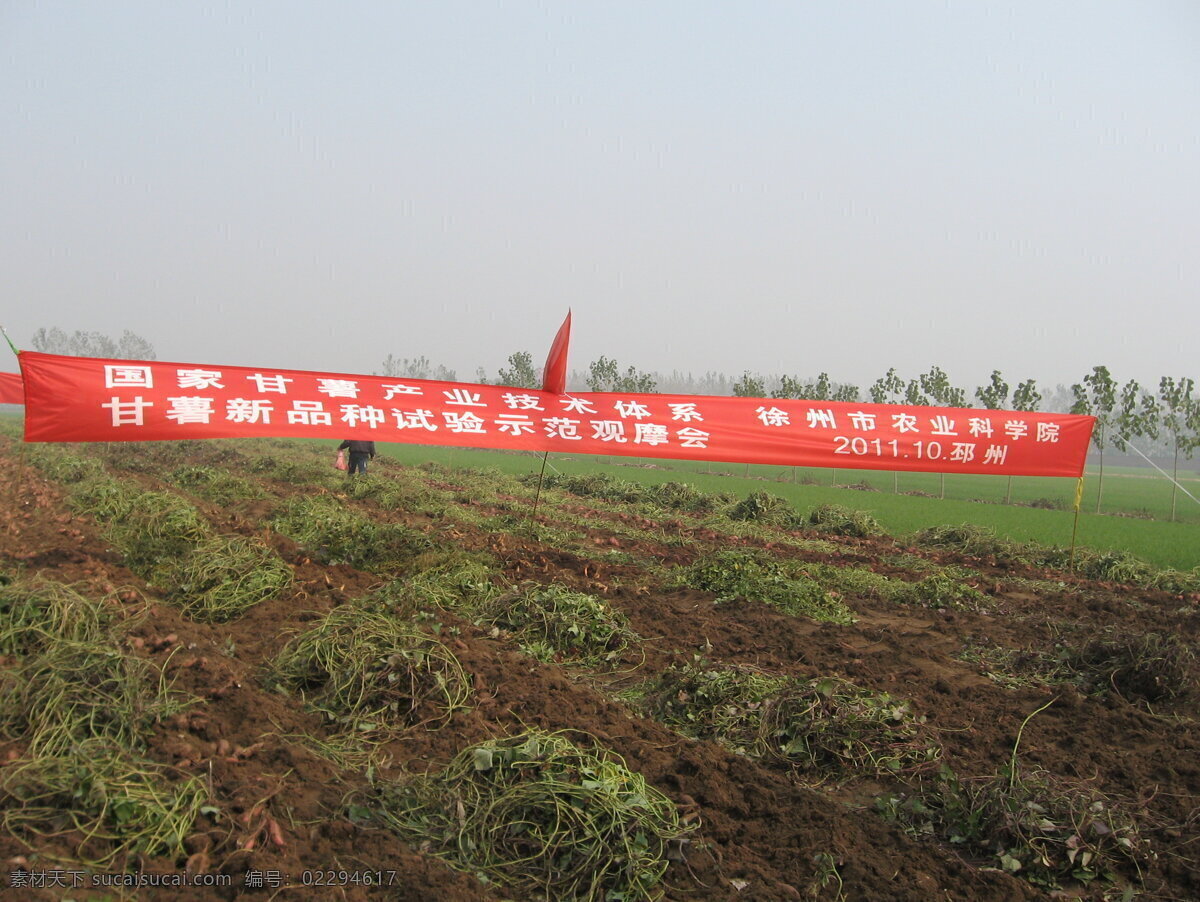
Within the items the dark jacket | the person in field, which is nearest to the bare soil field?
the dark jacket

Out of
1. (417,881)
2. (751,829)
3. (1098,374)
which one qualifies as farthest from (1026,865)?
(1098,374)

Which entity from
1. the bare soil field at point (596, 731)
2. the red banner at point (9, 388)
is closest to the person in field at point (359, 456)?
the bare soil field at point (596, 731)

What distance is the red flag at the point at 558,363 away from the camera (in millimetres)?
8141

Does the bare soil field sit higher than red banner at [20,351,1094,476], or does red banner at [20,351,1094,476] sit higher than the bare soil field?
red banner at [20,351,1094,476]

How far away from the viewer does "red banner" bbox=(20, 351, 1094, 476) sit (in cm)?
680

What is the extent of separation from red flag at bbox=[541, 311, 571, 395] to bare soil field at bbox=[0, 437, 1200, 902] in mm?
1895

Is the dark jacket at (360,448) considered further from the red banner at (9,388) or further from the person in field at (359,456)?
the red banner at (9,388)

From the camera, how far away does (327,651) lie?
5090 mm

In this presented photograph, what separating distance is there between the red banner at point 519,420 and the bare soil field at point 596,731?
119 centimetres

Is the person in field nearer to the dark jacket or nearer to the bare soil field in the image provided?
the dark jacket

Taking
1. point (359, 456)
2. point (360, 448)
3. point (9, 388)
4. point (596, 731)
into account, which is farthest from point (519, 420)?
point (9, 388)

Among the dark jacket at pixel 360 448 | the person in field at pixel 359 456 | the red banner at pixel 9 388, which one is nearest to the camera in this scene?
the dark jacket at pixel 360 448

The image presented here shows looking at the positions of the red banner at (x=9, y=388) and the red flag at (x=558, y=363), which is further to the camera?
the red banner at (x=9, y=388)

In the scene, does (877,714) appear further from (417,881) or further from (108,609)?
(108,609)
